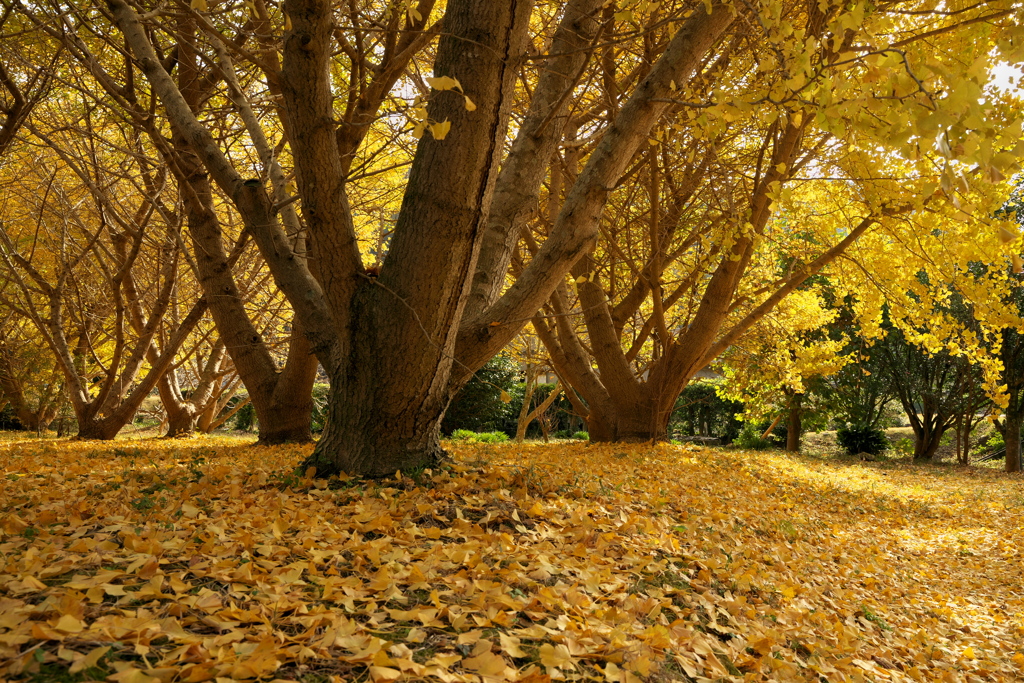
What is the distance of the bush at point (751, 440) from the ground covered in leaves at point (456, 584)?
10856mm

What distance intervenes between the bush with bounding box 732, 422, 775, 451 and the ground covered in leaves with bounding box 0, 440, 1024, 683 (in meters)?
10.9

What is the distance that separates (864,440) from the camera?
14.5 meters

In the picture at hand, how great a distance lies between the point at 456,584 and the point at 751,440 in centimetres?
1439

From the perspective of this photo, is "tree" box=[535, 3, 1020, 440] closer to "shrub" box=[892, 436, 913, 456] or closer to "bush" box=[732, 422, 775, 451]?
"bush" box=[732, 422, 775, 451]

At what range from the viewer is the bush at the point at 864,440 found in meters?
14.5

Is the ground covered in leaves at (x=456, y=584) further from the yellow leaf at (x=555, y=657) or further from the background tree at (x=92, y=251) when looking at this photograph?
the background tree at (x=92, y=251)

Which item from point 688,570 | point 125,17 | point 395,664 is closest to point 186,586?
point 395,664

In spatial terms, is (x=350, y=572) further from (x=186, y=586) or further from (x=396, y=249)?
Result: (x=396, y=249)

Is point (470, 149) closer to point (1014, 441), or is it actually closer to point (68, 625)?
point (68, 625)

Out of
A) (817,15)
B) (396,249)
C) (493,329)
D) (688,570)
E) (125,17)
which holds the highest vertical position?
(817,15)

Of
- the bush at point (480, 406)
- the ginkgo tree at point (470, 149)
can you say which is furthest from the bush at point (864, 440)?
the ginkgo tree at point (470, 149)

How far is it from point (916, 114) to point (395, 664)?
184 centimetres

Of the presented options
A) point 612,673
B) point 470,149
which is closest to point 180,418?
point 470,149

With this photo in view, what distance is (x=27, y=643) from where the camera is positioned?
56.1 inches
